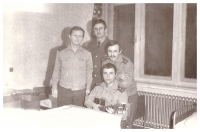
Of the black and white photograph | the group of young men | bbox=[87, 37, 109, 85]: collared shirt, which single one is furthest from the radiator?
bbox=[87, 37, 109, 85]: collared shirt

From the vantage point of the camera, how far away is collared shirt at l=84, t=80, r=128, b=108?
1787 mm

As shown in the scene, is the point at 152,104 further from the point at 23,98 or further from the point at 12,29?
the point at 12,29

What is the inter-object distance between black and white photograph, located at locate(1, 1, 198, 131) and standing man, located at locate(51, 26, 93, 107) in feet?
0.03

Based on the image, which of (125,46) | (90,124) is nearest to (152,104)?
(125,46)

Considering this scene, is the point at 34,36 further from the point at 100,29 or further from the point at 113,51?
the point at 113,51

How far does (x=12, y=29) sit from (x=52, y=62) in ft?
2.46

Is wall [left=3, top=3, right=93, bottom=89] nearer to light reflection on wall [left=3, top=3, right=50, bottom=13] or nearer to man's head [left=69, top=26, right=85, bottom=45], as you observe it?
light reflection on wall [left=3, top=3, right=50, bottom=13]

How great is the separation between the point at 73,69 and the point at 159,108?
1505mm

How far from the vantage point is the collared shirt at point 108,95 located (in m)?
1.79

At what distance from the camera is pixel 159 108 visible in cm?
300

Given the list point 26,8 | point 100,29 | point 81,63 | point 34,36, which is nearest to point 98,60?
point 81,63

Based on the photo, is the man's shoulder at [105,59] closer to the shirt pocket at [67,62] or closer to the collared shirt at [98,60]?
the collared shirt at [98,60]

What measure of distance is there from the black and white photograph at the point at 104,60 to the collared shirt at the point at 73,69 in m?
0.01

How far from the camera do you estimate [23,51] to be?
274 cm
